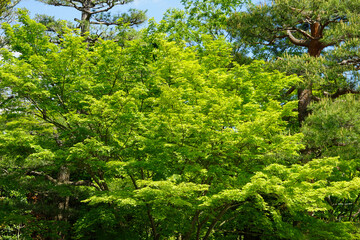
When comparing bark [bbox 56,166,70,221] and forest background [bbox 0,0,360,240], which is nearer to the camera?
forest background [bbox 0,0,360,240]

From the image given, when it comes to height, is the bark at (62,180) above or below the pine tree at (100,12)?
below

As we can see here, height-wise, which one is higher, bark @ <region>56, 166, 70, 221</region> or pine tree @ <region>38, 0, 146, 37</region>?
pine tree @ <region>38, 0, 146, 37</region>

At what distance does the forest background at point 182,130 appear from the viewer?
832 cm

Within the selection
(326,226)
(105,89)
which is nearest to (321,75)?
(326,226)

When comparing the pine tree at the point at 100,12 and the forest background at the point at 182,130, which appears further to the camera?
the pine tree at the point at 100,12

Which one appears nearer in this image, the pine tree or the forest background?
the forest background

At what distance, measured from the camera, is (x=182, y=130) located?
827 centimetres

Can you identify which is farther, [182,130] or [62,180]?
[62,180]

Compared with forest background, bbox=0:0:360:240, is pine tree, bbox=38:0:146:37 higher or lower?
higher

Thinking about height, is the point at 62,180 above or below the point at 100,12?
below

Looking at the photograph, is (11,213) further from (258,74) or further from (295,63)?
(295,63)

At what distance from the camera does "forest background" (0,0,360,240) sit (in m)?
8.32

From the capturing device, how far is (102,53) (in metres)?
10.6

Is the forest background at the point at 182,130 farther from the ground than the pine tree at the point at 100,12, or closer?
closer
